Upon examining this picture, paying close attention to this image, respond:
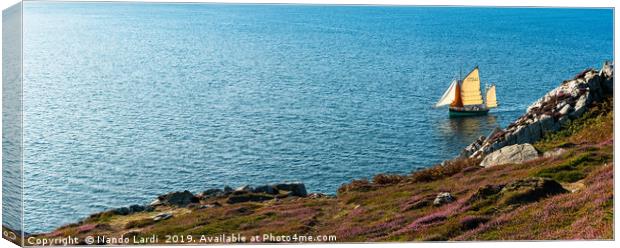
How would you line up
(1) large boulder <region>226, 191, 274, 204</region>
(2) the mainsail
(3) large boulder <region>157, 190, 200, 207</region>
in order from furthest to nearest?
(2) the mainsail, (1) large boulder <region>226, 191, 274, 204</region>, (3) large boulder <region>157, 190, 200, 207</region>

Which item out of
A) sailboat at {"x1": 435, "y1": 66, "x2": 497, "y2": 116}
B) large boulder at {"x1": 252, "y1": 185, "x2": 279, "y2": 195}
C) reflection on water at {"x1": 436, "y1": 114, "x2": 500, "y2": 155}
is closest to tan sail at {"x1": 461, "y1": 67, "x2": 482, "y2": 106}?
sailboat at {"x1": 435, "y1": 66, "x2": 497, "y2": 116}

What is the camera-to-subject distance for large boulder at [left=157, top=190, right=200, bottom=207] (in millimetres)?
41094

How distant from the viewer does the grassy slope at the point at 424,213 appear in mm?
39094

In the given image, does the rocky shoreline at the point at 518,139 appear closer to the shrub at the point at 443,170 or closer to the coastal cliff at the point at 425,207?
the coastal cliff at the point at 425,207

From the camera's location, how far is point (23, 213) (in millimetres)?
38281

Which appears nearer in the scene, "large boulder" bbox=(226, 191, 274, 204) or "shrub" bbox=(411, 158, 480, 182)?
"large boulder" bbox=(226, 191, 274, 204)

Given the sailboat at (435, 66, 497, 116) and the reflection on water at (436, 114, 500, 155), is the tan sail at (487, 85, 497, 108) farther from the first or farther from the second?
the reflection on water at (436, 114, 500, 155)

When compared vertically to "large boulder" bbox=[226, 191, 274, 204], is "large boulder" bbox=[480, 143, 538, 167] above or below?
above

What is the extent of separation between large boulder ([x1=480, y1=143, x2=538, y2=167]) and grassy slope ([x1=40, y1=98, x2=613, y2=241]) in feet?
4.91

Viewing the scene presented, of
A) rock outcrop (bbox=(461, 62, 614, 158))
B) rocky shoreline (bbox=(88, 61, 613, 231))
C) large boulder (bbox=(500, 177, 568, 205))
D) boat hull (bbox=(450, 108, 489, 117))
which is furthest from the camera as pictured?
rock outcrop (bbox=(461, 62, 614, 158))

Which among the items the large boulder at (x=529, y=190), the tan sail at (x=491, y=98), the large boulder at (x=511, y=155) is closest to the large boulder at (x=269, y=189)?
the large boulder at (x=529, y=190)

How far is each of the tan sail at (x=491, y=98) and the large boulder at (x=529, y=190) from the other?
230 inches

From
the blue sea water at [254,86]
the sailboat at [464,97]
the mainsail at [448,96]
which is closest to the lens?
the blue sea water at [254,86]

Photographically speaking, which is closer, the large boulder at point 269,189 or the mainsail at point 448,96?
the large boulder at point 269,189
